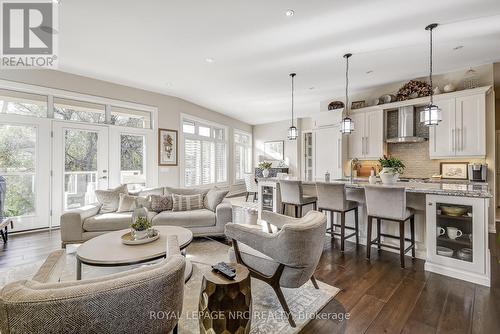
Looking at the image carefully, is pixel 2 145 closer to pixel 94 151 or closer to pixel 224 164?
pixel 94 151

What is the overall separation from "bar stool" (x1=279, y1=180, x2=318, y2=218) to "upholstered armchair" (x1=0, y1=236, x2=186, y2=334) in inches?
112

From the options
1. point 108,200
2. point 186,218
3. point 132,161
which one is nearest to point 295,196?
point 186,218

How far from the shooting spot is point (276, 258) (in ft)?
6.31

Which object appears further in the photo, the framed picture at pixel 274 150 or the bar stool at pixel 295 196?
the framed picture at pixel 274 150

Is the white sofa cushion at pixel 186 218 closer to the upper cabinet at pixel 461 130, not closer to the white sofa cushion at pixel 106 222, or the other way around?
the white sofa cushion at pixel 106 222

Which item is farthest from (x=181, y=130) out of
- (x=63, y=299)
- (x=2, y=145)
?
(x=63, y=299)

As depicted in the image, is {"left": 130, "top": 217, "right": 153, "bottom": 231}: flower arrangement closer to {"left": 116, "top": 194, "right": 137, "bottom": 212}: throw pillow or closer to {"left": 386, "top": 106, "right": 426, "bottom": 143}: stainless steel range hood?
{"left": 116, "top": 194, "right": 137, "bottom": 212}: throw pillow

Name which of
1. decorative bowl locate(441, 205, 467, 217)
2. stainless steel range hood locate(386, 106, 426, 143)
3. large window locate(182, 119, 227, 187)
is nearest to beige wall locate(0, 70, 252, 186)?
large window locate(182, 119, 227, 187)

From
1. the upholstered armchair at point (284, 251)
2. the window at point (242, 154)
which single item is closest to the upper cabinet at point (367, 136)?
the upholstered armchair at point (284, 251)

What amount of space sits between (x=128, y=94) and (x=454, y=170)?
286 inches

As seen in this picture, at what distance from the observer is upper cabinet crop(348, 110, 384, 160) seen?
5367mm

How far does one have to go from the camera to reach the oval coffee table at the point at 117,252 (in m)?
2.04

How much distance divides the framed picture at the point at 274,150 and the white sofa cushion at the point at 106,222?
6.43m

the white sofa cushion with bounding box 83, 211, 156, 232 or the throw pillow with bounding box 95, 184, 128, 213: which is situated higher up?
the throw pillow with bounding box 95, 184, 128, 213
